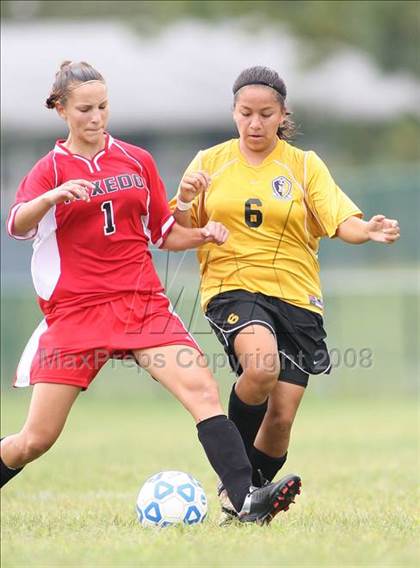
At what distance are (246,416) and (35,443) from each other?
1.03 m

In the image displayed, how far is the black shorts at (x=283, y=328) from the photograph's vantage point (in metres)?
6.07

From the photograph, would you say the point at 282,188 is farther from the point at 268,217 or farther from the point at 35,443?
the point at 35,443

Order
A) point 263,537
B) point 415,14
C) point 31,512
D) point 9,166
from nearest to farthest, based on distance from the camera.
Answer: point 263,537 < point 31,512 < point 415,14 < point 9,166

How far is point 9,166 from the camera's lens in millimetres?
31422

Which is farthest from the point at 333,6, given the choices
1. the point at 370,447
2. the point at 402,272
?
the point at 370,447

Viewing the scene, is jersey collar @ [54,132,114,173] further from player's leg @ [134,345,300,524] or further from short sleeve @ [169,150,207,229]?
player's leg @ [134,345,300,524]

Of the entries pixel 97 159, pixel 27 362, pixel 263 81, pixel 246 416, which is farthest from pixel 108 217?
pixel 246 416

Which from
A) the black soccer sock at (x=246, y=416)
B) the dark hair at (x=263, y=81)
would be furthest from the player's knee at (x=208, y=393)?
the dark hair at (x=263, y=81)

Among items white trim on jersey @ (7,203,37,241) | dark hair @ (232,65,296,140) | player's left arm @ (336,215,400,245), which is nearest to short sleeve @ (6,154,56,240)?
white trim on jersey @ (7,203,37,241)

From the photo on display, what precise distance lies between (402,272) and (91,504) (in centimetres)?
1105

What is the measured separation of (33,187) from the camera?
18.7 feet

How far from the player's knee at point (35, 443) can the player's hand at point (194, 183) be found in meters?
1.29

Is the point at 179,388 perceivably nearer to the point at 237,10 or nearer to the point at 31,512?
the point at 31,512

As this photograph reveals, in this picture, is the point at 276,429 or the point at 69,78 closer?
the point at 69,78
